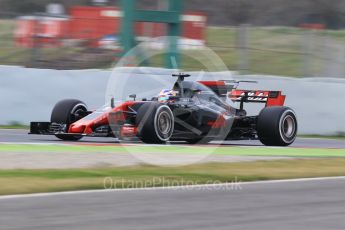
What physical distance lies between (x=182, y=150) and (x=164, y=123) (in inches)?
31.9

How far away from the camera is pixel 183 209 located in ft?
25.2

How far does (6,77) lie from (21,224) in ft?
38.1

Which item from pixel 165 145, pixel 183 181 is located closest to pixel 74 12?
pixel 165 145

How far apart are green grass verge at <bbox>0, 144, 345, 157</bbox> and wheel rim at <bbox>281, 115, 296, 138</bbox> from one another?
0.41 m

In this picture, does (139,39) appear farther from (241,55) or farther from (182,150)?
(182,150)

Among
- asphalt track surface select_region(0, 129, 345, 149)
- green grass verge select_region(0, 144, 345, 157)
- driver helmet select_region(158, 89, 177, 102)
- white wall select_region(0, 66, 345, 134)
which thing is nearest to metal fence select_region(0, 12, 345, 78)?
white wall select_region(0, 66, 345, 134)

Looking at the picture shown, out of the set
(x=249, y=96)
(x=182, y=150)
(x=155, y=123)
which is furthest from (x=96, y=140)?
(x=249, y=96)

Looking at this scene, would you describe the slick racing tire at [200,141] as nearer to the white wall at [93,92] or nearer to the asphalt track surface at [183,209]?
the white wall at [93,92]

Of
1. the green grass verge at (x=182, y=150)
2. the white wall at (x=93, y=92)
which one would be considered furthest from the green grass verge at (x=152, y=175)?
the white wall at (x=93, y=92)

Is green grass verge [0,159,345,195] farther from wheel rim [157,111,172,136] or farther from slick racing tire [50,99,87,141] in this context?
slick racing tire [50,99,87,141]

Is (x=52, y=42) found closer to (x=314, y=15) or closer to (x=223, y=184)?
(x=223, y=184)

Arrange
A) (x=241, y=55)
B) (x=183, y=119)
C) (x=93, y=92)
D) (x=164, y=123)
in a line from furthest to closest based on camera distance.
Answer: (x=241, y=55) < (x=93, y=92) < (x=183, y=119) < (x=164, y=123)

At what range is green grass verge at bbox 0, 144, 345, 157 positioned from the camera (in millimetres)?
12729

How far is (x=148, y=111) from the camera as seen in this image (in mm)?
13469
